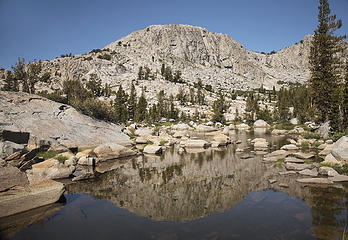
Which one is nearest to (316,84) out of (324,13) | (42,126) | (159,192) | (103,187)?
(324,13)

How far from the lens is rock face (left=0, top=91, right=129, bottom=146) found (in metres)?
22.9

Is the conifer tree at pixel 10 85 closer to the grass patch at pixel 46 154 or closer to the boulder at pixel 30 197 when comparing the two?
the grass patch at pixel 46 154

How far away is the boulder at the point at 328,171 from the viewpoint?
48.9 feet

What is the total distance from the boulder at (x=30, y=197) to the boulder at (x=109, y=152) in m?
10.4

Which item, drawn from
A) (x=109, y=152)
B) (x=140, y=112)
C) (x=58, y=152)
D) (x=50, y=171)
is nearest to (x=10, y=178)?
(x=50, y=171)

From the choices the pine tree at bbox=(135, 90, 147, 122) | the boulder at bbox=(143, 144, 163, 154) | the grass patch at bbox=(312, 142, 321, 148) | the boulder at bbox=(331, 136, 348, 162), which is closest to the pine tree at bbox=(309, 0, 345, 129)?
the grass patch at bbox=(312, 142, 321, 148)

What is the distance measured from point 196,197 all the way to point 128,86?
421 ft

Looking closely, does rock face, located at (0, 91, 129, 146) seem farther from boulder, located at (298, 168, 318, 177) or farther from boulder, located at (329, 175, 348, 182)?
boulder, located at (329, 175, 348, 182)

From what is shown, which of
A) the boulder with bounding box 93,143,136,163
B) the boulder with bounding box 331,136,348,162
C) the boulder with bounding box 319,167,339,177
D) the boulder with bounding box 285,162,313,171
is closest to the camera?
the boulder with bounding box 319,167,339,177

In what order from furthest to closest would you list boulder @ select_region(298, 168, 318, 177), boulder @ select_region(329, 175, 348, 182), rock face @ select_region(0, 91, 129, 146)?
1. rock face @ select_region(0, 91, 129, 146)
2. boulder @ select_region(298, 168, 318, 177)
3. boulder @ select_region(329, 175, 348, 182)

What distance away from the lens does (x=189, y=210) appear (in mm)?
10945

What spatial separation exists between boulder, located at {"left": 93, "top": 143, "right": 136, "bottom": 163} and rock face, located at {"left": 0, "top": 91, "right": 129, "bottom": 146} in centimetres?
352

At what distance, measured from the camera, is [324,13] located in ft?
115

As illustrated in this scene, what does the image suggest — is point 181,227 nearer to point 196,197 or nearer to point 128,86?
point 196,197
